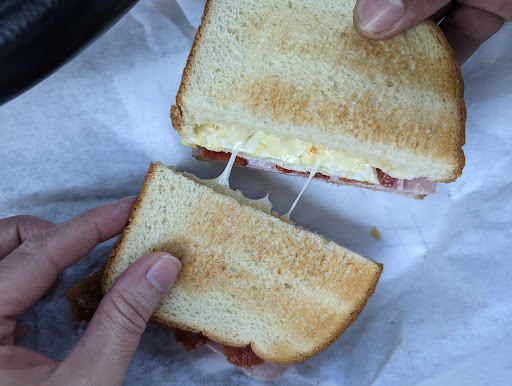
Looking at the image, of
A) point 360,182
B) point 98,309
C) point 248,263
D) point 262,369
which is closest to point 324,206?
point 360,182

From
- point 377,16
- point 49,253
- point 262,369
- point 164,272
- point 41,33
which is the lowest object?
point 262,369

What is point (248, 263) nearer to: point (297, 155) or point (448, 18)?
point (297, 155)

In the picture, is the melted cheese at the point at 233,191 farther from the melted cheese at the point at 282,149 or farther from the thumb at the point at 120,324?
the thumb at the point at 120,324

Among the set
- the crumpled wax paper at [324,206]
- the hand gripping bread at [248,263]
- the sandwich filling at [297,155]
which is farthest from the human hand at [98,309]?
the sandwich filling at [297,155]

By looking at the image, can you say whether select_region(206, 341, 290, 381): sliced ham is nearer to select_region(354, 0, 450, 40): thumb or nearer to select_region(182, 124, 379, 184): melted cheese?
select_region(182, 124, 379, 184): melted cheese

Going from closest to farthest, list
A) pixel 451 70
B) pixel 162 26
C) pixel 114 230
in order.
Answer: pixel 451 70 → pixel 114 230 → pixel 162 26

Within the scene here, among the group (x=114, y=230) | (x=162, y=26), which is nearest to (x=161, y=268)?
(x=114, y=230)

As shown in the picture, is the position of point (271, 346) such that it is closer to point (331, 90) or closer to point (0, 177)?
point (331, 90)
